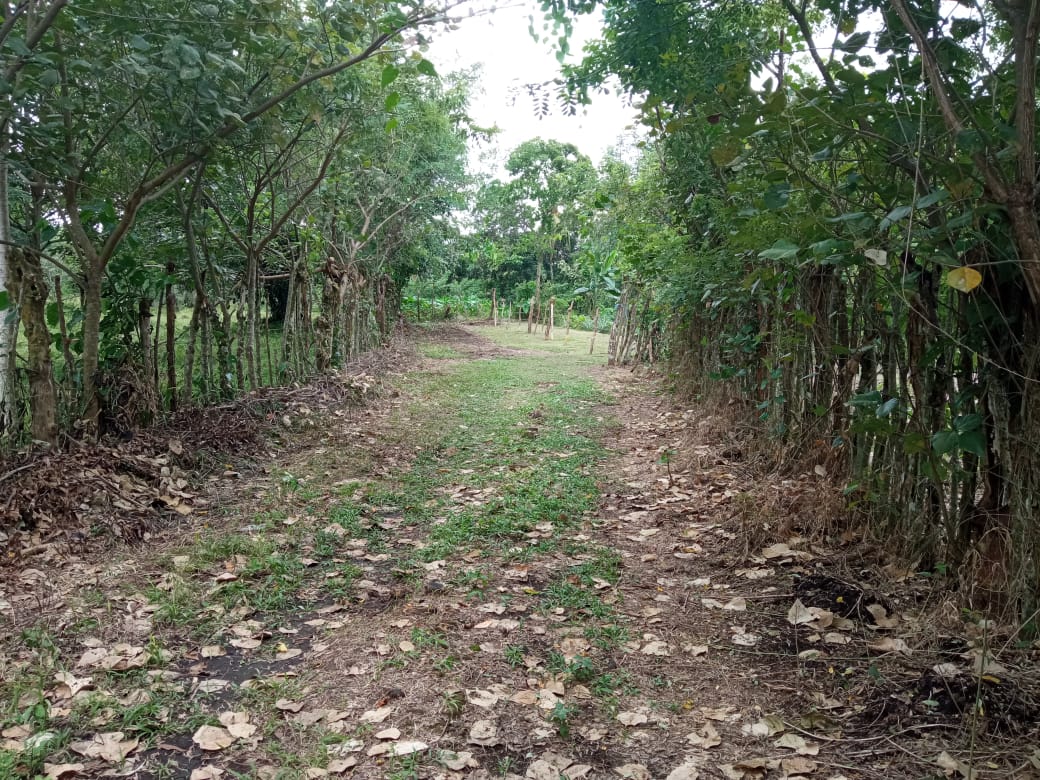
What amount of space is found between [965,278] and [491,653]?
224 cm

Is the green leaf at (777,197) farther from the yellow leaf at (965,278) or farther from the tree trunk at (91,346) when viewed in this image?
the tree trunk at (91,346)

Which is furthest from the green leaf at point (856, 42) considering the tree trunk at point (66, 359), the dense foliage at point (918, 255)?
the tree trunk at point (66, 359)

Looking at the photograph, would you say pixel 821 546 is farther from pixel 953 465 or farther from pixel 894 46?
pixel 894 46

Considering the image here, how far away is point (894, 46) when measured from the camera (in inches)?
108

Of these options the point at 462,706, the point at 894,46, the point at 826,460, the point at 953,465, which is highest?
the point at 894,46

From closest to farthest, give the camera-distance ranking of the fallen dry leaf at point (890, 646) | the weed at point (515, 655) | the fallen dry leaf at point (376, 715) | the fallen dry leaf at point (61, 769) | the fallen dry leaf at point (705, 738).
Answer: the fallen dry leaf at point (61, 769), the fallen dry leaf at point (705, 738), the fallen dry leaf at point (376, 715), the fallen dry leaf at point (890, 646), the weed at point (515, 655)

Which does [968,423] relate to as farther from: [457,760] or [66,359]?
[66,359]

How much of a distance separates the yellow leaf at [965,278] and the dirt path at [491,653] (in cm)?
129

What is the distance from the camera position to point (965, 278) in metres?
2.00

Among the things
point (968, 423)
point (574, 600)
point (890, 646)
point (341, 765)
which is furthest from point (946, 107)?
point (341, 765)

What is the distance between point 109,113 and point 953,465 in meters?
5.63

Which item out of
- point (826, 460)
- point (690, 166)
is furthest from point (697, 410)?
point (826, 460)

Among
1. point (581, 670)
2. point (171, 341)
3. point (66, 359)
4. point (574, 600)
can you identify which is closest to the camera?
point (581, 670)

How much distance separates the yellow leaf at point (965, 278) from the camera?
196cm
